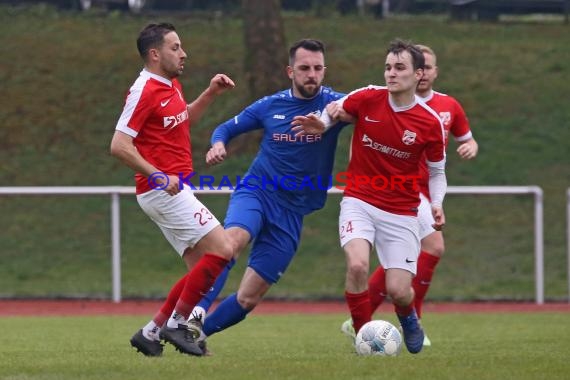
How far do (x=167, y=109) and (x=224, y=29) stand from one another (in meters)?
16.7

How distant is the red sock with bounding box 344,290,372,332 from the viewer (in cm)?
810

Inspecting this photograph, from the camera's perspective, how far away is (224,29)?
24.2 metres

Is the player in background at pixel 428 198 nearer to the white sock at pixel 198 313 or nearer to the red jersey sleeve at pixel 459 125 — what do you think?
the red jersey sleeve at pixel 459 125

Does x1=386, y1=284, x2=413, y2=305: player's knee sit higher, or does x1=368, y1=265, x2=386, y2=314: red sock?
x1=386, y1=284, x2=413, y2=305: player's knee

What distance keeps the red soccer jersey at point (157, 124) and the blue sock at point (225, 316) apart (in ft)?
3.63

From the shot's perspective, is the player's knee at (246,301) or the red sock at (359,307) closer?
the red sock at (359,307)

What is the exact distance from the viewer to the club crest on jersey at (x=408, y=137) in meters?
8.07

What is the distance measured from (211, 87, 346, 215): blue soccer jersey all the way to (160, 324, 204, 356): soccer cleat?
1260mm

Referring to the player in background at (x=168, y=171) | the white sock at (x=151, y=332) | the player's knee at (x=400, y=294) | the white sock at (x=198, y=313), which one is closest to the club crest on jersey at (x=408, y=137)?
the player's knee at (x=400, y=294)

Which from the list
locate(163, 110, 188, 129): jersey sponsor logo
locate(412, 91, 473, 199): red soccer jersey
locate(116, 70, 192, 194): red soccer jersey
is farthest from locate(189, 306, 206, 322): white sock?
locate(412, 91, 473, 199): red soccer jersey

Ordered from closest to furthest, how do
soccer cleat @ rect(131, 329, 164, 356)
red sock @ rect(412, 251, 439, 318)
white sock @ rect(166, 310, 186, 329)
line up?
1. white sock @ rect(166, 310, 186, 329)
2. soccer cleat @ rect(131, 329, 164, 356)
3. red sock @ rect(412, 251, 439, 318)

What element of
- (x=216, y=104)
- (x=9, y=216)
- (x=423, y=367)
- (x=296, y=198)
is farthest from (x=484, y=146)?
(x=423, y=367)

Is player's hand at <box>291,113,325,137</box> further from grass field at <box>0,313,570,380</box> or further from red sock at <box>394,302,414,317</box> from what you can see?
grass field at <box>0,313,570,380</box>

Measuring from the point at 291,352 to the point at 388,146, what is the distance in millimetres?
1650
